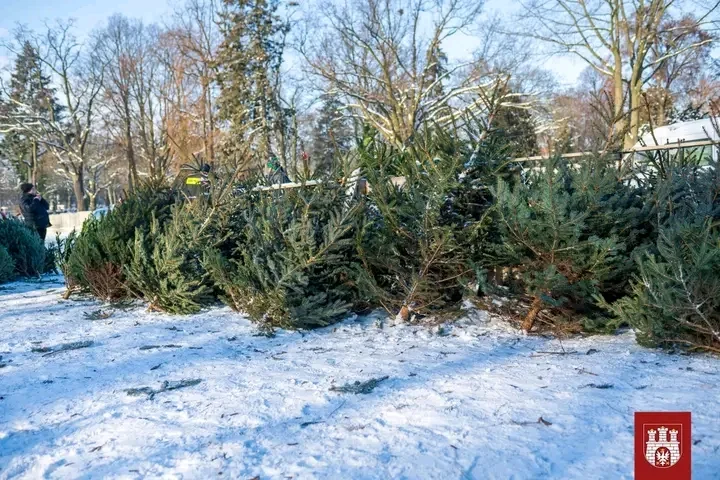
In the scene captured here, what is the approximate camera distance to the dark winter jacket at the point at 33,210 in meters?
12.3

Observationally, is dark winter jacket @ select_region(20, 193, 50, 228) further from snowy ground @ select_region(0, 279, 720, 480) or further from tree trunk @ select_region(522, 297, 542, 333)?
tree trunk @ select_region(522, 297, 542, 333)

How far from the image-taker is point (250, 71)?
29.7 meters

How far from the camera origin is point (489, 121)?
5.50 m

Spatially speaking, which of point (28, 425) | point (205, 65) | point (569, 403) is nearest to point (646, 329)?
point (569, 403)

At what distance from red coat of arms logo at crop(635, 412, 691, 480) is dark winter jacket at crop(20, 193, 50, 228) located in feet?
40.9

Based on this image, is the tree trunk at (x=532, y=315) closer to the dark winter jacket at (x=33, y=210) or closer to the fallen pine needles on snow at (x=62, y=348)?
the fallen pine needles on snow at (x=62, y=348)

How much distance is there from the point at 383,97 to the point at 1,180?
195 ft

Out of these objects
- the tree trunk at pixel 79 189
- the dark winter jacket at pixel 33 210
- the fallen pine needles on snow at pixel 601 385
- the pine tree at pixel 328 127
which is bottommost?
the fallen pine needles on snow at pixel 601 385

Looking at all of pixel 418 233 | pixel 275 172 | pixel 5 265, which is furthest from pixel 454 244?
pixel 5 265

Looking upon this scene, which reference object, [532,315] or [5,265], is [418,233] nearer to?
[532,315]

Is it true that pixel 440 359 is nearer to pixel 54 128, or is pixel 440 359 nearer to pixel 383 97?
pixel 383 97

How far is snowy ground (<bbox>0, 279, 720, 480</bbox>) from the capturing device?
274cm

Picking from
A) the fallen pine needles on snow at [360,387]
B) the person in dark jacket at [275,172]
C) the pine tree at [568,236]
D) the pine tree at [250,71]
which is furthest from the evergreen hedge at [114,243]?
the pine tree at [250,71]

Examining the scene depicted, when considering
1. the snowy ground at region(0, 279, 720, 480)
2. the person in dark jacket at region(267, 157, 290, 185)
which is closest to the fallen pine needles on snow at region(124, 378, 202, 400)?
the snowy ground at region(0, 279, 720, 480)
